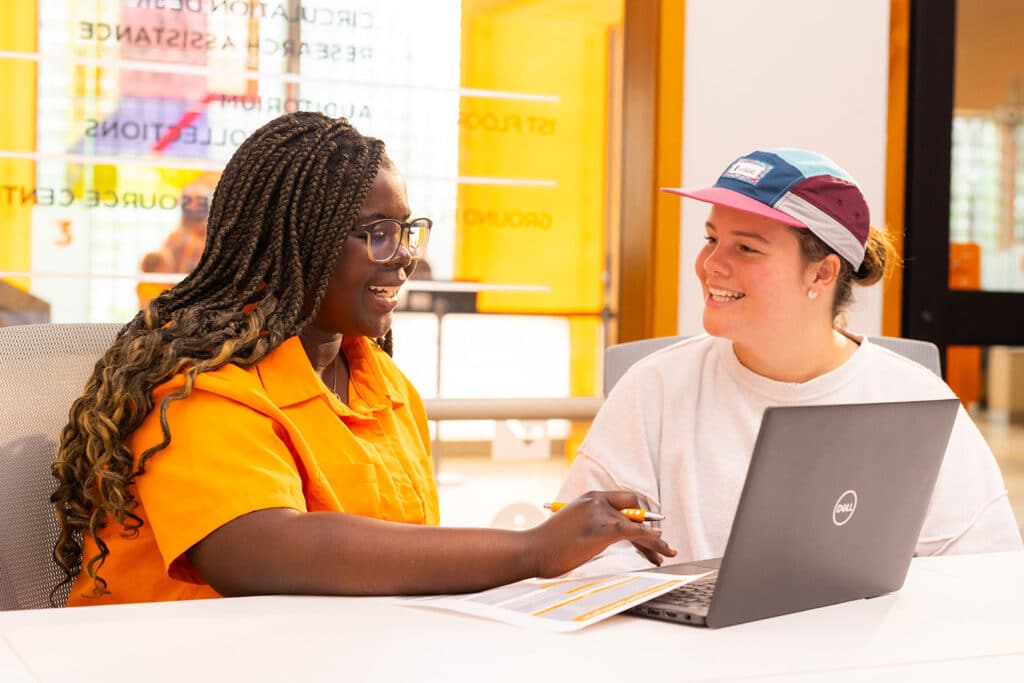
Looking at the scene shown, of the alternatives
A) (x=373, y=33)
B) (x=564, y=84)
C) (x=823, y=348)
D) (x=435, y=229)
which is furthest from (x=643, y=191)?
(x=823, y=348)

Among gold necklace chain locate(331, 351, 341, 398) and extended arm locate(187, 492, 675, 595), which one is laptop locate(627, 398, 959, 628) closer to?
extended arm locate(187, 492, 675, 595)

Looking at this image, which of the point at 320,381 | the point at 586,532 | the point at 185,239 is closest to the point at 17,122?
the point at 185,239

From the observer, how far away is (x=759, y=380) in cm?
195

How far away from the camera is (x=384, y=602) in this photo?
1.34 meters

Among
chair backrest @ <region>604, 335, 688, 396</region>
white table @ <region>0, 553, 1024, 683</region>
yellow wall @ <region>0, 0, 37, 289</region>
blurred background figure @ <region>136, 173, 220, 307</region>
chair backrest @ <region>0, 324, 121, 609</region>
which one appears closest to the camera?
white table @ <region>0, 553, 1024, 683</region>

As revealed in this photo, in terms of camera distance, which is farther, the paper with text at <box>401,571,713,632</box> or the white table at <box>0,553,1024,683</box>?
the paper with text at <box>401,571,713,632</box>

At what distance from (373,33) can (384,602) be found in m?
2.08

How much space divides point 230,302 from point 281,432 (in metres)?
0.21

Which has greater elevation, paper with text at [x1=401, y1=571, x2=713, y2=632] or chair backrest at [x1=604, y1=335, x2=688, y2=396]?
chair backrest at [x1=604, y1=335, x2=688, y2=396]

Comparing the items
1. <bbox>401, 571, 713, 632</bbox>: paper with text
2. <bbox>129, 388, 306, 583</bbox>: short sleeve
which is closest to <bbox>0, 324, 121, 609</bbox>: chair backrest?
<bbox>129, 388, 306, 583</bbox>: short sleeve

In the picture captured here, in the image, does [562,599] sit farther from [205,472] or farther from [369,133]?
[369,133]

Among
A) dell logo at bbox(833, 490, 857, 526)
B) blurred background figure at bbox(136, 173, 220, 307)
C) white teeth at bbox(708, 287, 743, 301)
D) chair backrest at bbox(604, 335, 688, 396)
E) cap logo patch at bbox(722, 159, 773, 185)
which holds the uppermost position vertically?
cap logo patch at bbox(722, 159, 773, 185)

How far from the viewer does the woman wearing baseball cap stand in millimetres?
1905

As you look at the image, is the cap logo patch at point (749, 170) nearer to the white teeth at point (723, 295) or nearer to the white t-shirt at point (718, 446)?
the white teeth at point (723, 295)
